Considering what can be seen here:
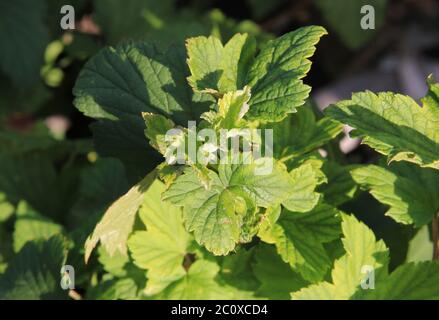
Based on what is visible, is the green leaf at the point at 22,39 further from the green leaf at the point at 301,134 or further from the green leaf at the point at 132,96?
the green leaf at the point at 301,134

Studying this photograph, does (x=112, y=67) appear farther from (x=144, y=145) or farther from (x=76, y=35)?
(x=76, y=35)

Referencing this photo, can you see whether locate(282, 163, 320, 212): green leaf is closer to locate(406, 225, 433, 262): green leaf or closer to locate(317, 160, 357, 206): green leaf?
locate(317, 160, 357, 206): green leaf

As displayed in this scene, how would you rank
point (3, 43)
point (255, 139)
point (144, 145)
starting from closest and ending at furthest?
1. point (255, 139)
2. point (144, 145)
3. point (3, 43)

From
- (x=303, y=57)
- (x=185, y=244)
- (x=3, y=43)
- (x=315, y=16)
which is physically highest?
(x=315, y=16)

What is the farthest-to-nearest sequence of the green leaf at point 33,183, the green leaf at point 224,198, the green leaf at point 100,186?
the green leaf at point 33,183 < the green leaf at point 100,186 < the green leaf at point 224,198

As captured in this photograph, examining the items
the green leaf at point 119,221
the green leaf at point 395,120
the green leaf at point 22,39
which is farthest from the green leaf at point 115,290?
the green leaf at point 22,39

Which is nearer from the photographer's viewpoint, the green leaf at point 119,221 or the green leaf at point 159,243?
the green leaf at point 119,221
